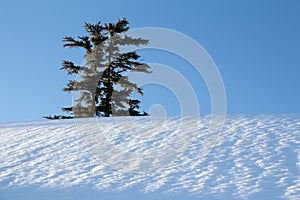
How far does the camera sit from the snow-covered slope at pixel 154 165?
16.6ft

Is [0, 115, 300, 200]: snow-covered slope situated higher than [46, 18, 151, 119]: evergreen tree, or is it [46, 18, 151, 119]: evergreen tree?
[46, 18, 151, 119]: evergreen tree

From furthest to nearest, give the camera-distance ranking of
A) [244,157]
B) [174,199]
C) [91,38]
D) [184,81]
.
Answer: [91,38]
[184,81]
[244,157]
[174,199]

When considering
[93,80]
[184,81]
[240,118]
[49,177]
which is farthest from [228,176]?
[93,80]

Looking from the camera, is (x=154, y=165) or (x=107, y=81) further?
(x=107, y=81)

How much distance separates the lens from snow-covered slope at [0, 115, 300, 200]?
5.07 m

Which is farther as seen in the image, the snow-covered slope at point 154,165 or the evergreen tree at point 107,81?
the evergreen tree at point 107,81

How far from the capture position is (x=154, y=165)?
6.07 metres

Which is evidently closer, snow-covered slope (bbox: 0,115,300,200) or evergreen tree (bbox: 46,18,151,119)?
snow-covered slope (bbox: 0,115,300,200)

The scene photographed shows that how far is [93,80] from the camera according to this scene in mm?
19828

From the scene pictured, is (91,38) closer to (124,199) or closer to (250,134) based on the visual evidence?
(250,134)

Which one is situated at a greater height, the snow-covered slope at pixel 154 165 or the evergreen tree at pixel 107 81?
the evergreen tree at pixel 107 81

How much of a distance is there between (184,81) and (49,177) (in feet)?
17.4

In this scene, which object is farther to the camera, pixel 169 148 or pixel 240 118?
pixel 240 118

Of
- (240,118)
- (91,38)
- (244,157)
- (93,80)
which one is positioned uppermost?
(91,38)
